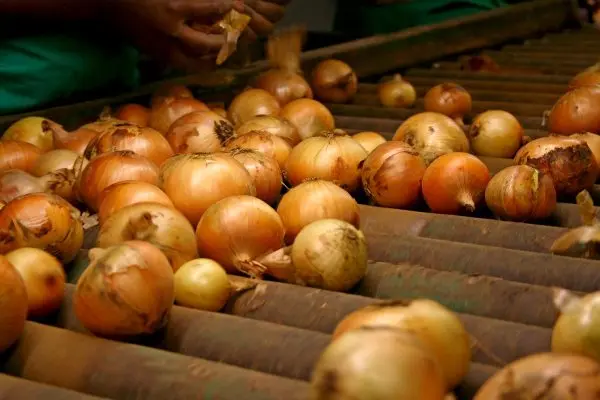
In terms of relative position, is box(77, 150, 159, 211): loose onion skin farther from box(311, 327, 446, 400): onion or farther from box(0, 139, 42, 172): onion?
box(311, 327, 446, 400): onion

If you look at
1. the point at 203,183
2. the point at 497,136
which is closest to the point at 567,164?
the point at 497,136

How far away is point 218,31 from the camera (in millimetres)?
2434

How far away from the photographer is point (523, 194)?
1.54 meters

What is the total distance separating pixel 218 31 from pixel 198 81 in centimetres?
17

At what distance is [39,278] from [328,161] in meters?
0.65

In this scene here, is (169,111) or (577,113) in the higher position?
(577,113)

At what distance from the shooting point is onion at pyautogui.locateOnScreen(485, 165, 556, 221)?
153 centimetres

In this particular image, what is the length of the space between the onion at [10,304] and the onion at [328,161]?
676 millimetres

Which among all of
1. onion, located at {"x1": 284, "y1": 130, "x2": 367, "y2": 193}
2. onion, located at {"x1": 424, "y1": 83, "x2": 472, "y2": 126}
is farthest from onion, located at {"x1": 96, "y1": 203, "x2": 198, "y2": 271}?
onion, located at {"x1": 424, "y1": 83, "x2": 472, "y2": 126}

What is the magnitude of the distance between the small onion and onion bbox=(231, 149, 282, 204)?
13 centimetres

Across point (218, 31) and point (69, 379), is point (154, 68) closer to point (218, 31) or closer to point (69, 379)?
point (218, 31)

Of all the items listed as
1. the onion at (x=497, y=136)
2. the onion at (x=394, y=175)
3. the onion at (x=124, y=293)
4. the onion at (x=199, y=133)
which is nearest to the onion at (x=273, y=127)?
the onion at (x=199, y=133)

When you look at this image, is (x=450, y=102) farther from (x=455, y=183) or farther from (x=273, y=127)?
(x=455, y=183)

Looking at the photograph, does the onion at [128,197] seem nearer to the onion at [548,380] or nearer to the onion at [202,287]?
the onion at [202,287]
